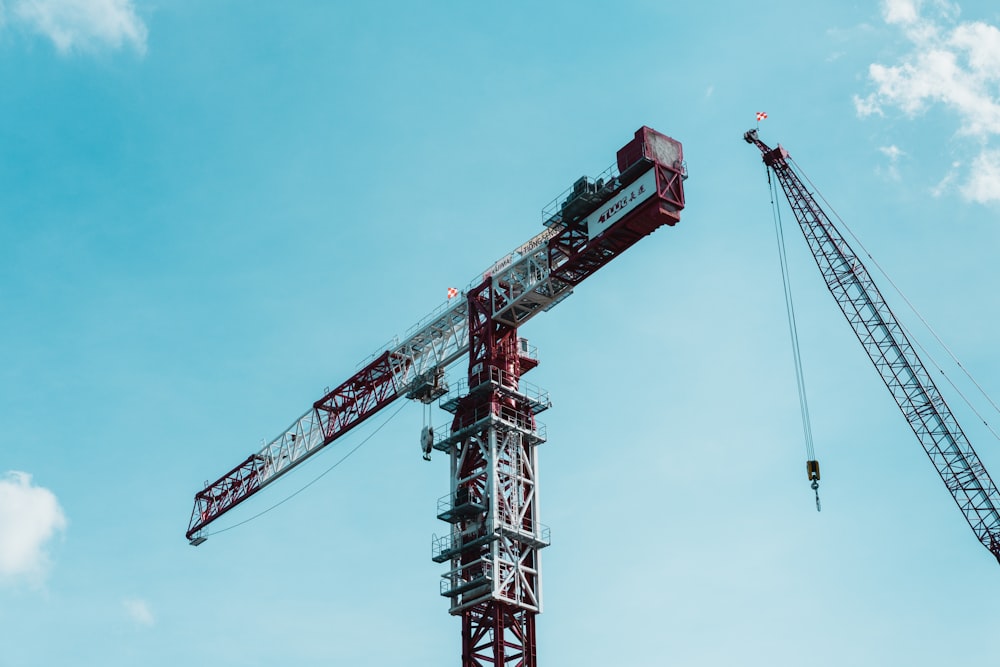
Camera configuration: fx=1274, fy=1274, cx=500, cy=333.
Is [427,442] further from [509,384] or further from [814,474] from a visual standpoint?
[814,474]

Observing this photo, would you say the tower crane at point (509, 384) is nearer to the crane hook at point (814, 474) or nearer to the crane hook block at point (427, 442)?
the crane hook block at point (427, 442)

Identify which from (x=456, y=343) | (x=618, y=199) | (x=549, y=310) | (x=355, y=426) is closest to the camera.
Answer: (x=618, y=199)

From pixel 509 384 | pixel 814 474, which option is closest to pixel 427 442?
pixel 509 384

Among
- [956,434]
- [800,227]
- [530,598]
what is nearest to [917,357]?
[956,434]

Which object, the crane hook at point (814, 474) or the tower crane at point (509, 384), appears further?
the crane hook at point (814, 474)

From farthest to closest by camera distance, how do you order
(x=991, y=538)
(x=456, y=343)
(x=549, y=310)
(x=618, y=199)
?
(x=991, y=538)
(x=456, y=343)
(x=549, y=310)
(x=618, y=199)

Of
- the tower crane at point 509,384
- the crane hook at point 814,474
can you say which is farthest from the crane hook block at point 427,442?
the crane hook at point 814,474

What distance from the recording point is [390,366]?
284 feet

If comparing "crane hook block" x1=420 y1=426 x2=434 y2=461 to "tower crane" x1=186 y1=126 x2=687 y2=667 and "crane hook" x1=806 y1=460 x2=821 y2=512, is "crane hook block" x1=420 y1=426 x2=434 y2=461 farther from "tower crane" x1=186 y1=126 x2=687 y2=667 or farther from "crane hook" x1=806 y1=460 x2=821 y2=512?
"crane hook" x1=806 y1=460 x2=821 y2=512

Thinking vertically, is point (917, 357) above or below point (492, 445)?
above

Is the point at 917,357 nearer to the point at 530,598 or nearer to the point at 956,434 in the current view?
the point at 956,434

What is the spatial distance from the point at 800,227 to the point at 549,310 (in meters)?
40.9

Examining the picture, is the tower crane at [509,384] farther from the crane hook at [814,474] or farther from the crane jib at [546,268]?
the crane hook at [814,474]

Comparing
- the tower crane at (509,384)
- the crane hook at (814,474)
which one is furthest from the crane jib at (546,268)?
the crane hook at (814,474)
